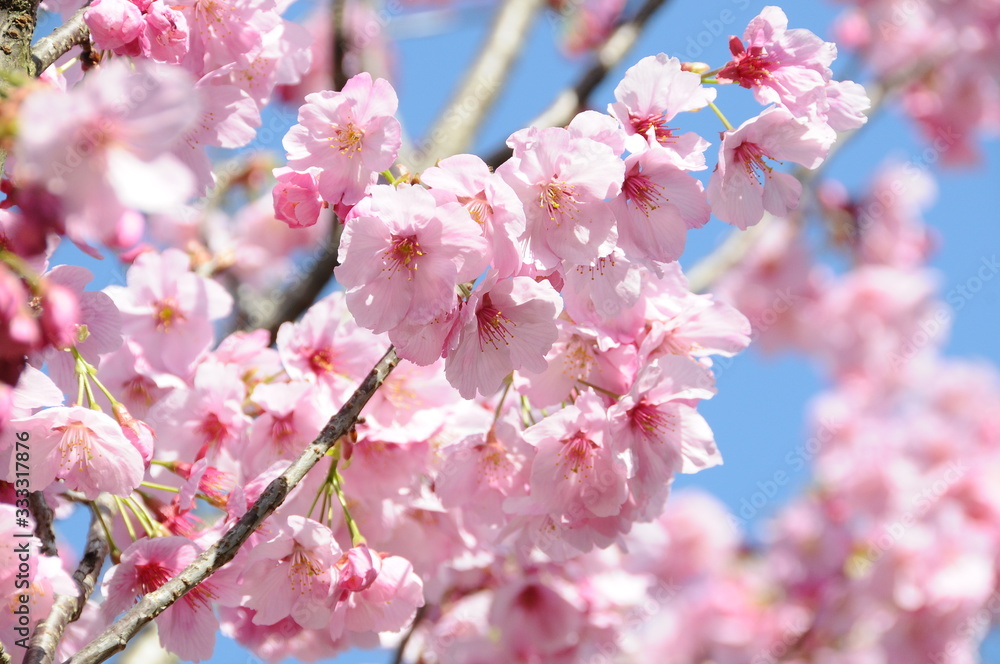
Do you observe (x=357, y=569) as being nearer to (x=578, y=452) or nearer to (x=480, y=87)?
(x=578, y=452)

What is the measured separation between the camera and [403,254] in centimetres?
Answer: 138

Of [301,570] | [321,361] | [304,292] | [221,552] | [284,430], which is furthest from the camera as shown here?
[304,292]

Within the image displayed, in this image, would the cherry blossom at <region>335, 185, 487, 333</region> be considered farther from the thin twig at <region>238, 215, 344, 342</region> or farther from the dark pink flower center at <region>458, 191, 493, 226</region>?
the thin twig at <region>238, 215, 344, 342</region>

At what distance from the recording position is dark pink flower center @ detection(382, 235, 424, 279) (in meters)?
1.36

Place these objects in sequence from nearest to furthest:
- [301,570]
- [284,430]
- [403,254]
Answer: [403,254] → [301,570] → [284,430]

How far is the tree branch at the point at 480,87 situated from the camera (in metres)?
3.07

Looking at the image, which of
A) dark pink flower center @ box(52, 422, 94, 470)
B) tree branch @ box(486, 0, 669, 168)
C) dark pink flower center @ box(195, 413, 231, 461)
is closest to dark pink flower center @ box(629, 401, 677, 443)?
dark pink flower center @ box(195, 413, 231, 461)

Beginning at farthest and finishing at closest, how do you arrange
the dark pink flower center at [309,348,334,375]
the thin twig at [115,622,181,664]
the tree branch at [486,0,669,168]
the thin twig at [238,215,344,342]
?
the tree branch at [486,0,669,168] < the thin twig at [238,215,344,342] < the thin twig at [115,622,181,664] < the dark pink flower center at [309,348,334,375]

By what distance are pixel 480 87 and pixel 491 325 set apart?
2009 millimetres

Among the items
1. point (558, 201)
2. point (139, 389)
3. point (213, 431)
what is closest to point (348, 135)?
point (558, 201)

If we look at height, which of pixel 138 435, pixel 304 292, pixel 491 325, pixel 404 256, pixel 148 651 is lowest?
pixel 148 651

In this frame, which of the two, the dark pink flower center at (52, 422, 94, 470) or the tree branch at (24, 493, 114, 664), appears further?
the dark pink flower center at (52, 422, 94, 470)

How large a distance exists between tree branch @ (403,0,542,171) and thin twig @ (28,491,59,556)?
164cm

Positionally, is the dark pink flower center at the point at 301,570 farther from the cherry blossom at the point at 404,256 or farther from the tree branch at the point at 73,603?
the cherry blossom at the point at 404,256
